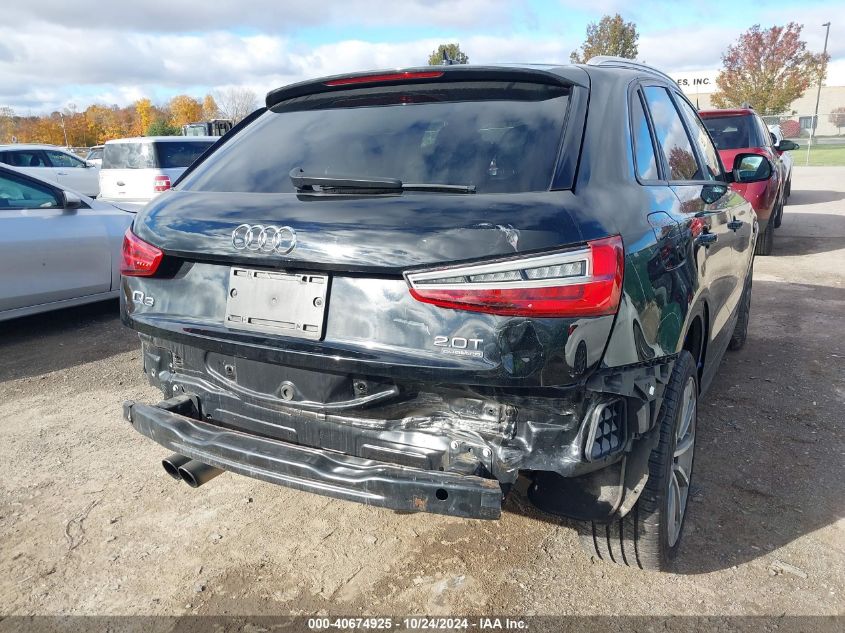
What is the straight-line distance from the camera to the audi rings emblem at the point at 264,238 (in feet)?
7.17

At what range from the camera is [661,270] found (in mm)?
2383

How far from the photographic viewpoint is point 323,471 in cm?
216

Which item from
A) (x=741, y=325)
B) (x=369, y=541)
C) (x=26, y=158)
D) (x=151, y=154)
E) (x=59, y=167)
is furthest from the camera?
(x=59, y=167)

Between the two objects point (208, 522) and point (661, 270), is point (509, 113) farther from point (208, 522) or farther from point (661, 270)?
point (208, 522)

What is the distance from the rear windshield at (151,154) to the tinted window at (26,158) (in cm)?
Result: 463

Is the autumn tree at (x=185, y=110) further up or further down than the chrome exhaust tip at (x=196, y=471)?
further up

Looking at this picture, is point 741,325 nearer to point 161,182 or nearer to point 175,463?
point 175,463

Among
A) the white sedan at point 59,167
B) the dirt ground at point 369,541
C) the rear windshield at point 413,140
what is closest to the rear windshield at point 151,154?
the white sedan at point 59,167

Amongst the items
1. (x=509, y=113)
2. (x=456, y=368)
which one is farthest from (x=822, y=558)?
(x=509, y=113)

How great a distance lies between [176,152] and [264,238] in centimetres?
1021

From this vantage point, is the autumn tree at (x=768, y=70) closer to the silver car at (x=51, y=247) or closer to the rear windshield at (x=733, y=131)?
the rear windshield at (x=733, y=131)

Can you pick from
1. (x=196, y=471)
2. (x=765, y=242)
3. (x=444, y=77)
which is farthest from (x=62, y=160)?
(x=444, y=77)

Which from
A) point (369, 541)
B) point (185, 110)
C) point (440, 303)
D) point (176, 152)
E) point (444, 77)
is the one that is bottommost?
point (369, 541)

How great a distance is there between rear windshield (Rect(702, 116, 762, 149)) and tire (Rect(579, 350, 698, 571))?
7.56 meters
